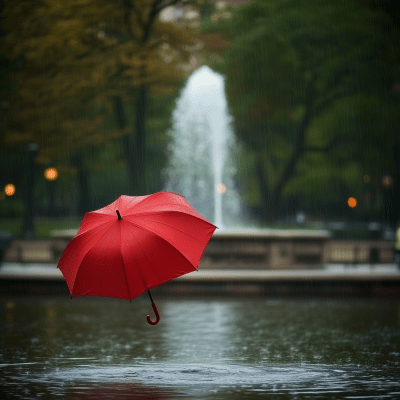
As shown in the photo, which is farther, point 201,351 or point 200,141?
point 200,141

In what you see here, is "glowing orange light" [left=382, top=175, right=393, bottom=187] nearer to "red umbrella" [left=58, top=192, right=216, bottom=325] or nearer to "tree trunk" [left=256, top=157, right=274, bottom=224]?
"tree trunk" [left=256, top=157, right=274, bottom=224]

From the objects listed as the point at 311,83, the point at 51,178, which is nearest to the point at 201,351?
the point at 51,178

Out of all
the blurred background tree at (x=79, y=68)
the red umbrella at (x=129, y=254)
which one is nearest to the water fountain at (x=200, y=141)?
the blurred background tree at (x=79, y=68)

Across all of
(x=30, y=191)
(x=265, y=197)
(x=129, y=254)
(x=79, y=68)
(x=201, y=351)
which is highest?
(x=79, y=68)

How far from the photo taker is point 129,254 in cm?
761

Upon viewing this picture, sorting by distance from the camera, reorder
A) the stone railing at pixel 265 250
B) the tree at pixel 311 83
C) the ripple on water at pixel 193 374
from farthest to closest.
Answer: the tree at pixel 311 83 < the stone railing at pixel 265 250 < the ripple on water at pixel 193 374

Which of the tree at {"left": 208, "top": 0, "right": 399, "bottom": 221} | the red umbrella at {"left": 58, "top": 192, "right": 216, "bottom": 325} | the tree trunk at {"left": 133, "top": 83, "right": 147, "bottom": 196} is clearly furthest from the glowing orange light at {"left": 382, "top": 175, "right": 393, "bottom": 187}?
the red umbrella at {"left": 58, "top": 192, "right": 216, "bottom": 325}

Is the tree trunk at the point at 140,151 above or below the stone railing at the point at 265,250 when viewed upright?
above

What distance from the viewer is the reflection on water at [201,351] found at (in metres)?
8.38

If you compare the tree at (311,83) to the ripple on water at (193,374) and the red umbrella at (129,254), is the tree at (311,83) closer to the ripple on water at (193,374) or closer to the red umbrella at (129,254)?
the ripple on water at (193,374)

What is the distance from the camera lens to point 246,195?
2469 inches

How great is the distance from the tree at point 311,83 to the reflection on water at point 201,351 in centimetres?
2546

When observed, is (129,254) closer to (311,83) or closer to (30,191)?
(30,191)

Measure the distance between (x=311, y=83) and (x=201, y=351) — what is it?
33.6 metres
